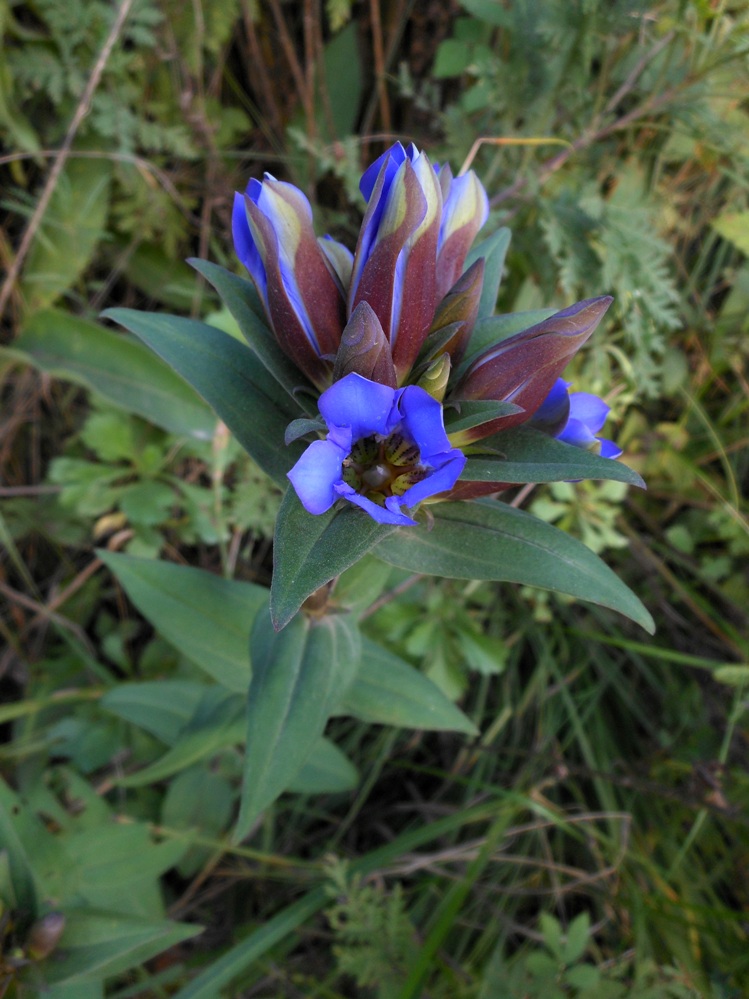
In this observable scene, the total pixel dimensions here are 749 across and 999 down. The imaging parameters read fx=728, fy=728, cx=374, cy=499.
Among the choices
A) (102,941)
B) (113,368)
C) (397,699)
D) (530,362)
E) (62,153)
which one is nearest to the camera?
(530,362)

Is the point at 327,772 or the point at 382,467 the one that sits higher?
the point at 382,467

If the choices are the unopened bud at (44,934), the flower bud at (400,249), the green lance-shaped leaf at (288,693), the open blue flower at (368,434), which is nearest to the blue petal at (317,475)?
the open blue flower at (368,434)

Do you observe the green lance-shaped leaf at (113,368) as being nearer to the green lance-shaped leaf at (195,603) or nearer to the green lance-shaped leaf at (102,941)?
the green lance-shaped leaf at (195,603)

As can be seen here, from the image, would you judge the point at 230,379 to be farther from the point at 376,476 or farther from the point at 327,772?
the point at 327,772

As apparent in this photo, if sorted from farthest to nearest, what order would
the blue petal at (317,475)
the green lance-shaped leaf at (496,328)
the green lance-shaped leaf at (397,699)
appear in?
the green lance-shaped leaf at (397,699) → the green lance-shaped leaf at (496,328) → the blue petal at (317,475)

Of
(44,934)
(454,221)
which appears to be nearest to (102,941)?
(44,934)

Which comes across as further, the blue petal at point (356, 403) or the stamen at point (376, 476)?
the stamen at point (376, 476)

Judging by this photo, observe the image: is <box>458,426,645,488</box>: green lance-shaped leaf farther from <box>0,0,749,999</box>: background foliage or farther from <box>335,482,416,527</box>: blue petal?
<box>0,0,749,999</box>: background foliage
